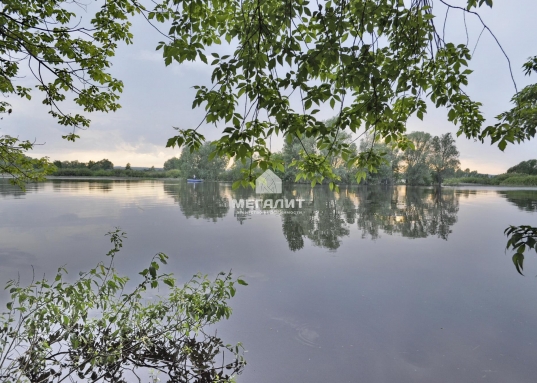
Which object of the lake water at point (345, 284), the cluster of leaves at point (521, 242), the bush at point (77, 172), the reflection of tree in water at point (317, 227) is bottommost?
the lake water at point (345, 284)

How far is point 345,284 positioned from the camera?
15.8 feet

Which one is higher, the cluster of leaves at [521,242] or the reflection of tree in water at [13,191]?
the cluster of leaves at [521,242]

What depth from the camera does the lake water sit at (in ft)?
9.61

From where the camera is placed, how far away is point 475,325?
3.57 m

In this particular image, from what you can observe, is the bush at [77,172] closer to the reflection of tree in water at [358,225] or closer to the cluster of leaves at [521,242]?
the reflection of tree in water at [358,225]

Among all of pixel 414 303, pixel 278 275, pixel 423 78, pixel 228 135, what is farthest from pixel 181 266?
pixel 423 78

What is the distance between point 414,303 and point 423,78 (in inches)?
128

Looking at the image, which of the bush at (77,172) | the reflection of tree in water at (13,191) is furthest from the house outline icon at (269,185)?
the bush at (77,172)

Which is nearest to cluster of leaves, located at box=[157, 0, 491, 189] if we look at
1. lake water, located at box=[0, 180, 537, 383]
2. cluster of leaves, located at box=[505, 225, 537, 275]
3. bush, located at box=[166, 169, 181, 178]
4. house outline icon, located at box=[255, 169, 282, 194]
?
cluster of leaves, located at box=[505, 225, 537, 275]

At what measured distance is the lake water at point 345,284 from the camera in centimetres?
293

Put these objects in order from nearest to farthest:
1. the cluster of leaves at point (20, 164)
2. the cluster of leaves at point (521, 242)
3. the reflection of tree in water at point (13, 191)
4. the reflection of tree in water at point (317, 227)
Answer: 1. the cluster of leaves at point (521, 242)
2. the cluster of leaves at point (20, 164)
3. the reflection of tree in water at point (317, 227)
4. the reflection of tree in water at point (13, 191)

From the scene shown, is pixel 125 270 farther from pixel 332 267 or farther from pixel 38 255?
pixel 332 267

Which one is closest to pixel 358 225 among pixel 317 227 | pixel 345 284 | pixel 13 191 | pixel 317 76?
pixel 317 227

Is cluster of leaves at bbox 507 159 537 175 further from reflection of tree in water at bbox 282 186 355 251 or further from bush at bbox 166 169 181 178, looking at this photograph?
bush at bbox 166 169 181 178
